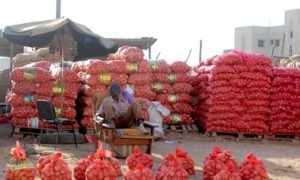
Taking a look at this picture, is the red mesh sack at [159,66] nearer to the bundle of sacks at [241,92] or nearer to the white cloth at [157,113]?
the white cloth at [157,113]

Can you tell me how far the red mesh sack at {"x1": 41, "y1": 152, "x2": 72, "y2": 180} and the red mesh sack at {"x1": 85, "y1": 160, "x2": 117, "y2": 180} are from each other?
24cm

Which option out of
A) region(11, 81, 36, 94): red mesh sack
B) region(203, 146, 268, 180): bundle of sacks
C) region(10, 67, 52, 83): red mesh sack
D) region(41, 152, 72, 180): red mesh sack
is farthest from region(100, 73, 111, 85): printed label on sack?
region(41, 152, 72, 180): red mesh sack

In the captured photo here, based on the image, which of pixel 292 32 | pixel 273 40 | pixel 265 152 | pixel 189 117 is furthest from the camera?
pixel 273 40

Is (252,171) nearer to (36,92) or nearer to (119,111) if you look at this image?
(119,111)

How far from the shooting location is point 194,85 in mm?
14383

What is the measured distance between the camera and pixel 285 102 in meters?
12.7

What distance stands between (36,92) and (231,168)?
280 inches

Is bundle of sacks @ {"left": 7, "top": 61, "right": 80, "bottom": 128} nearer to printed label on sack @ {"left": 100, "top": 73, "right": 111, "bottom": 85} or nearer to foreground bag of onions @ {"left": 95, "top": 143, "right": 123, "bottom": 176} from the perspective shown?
printed label on sack @ {"left": 100, "top": 73, "right": 111, "bottom": 85}

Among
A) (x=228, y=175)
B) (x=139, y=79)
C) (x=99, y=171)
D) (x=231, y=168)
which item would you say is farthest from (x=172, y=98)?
(x=99, y=171)

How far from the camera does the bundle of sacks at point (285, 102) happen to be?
12656 mm

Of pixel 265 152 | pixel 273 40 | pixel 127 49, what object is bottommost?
pixel 265 152

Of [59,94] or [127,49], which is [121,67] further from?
[59,94]

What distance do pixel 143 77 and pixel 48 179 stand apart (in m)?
7.25

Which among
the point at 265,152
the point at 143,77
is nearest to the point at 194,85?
the point at 143,77
